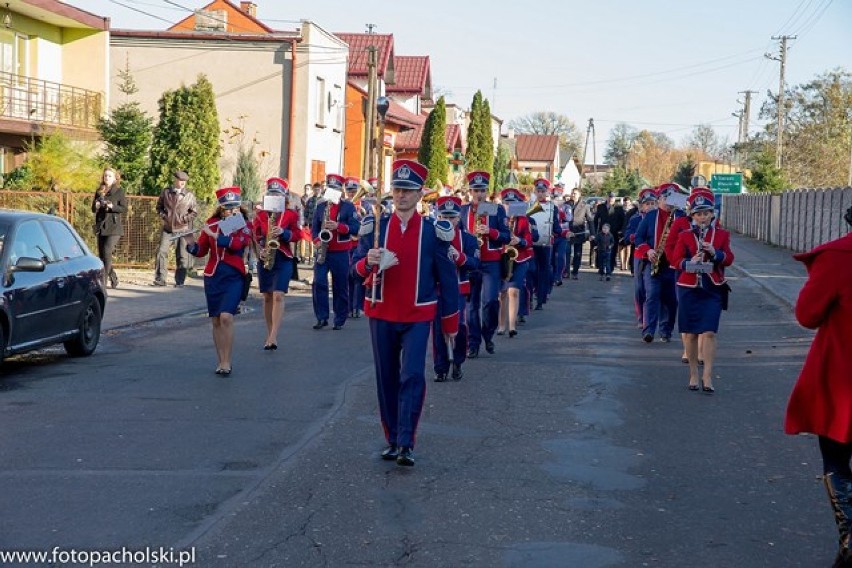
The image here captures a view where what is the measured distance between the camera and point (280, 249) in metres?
14.0

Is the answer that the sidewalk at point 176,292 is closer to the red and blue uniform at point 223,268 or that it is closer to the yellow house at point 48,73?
the red and blue uniform at point 223,268

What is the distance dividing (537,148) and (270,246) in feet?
359

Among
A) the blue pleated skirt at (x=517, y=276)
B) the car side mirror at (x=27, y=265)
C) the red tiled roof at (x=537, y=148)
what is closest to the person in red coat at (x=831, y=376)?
the car side mirror at (x=27, y=265)

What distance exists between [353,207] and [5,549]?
1107 cm

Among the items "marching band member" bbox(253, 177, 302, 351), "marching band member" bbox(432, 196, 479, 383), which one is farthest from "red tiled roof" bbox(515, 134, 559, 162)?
"marching band member" bbox(432, 196, 479, 383)

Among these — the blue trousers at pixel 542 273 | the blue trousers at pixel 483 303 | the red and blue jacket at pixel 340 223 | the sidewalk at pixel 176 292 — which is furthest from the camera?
the blue trousers at pixel 542 273

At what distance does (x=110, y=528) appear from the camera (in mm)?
6090

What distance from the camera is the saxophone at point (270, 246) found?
45.2 ft

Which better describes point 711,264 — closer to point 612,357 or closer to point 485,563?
point 612,357

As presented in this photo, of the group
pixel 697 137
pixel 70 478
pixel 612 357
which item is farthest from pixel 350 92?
pixel 697 137

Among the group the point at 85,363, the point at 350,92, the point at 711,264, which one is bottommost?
the point at 85,363

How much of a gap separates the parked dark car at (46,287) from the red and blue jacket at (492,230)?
13.3 ft

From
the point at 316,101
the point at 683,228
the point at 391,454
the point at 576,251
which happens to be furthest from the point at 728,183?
the point at 391,454

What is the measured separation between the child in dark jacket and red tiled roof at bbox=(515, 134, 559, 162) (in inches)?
3621
